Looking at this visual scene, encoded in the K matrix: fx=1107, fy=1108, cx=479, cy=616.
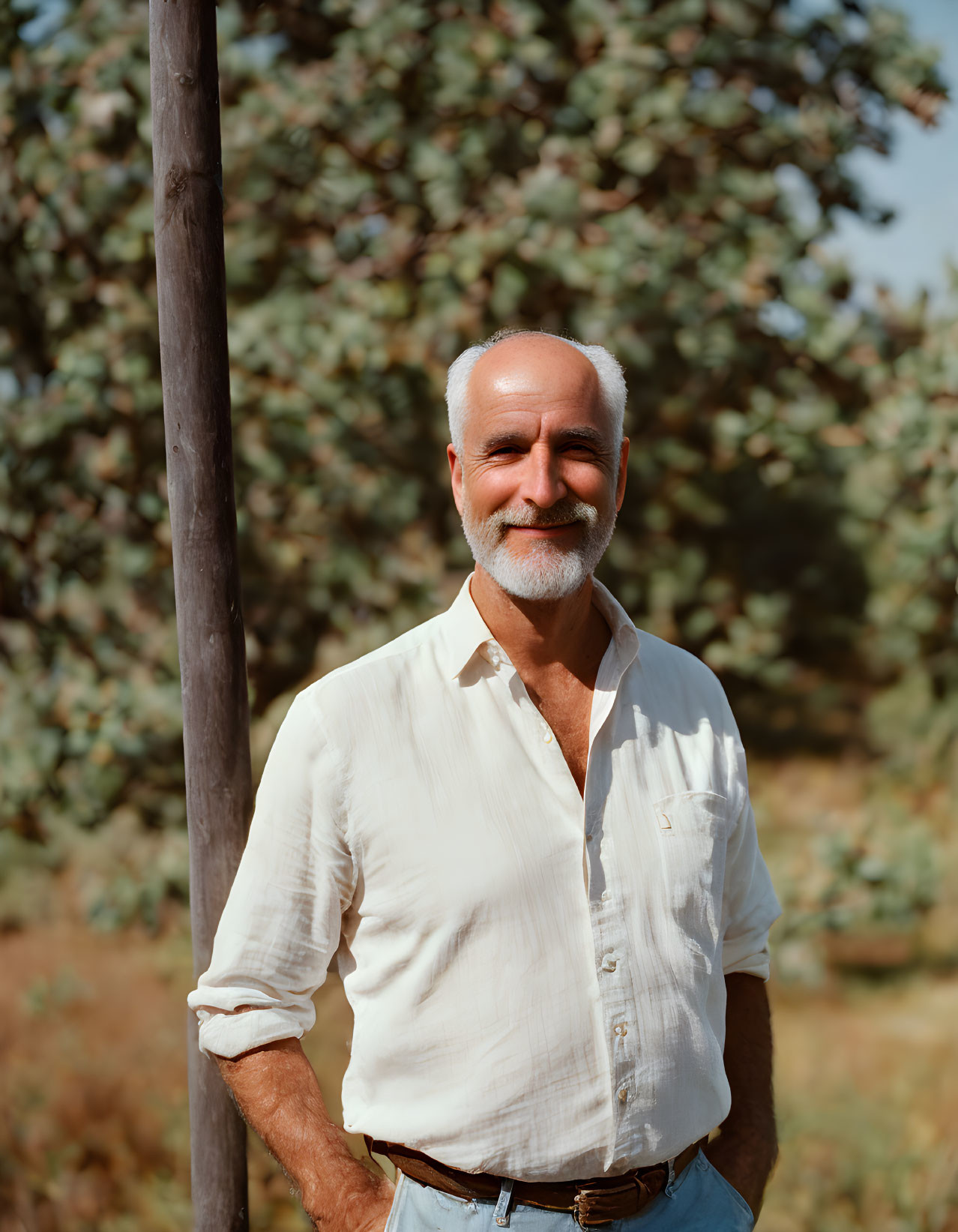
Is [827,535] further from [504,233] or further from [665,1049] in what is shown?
[665,1049]

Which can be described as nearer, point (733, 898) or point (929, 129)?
point (733, 898)

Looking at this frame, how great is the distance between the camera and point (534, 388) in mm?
1769

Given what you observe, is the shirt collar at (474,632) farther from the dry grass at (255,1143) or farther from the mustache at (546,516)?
the dry grass at (255,1143)

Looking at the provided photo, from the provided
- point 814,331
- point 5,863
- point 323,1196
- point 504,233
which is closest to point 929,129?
point 814,331

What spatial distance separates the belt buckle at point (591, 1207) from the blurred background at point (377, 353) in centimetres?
246

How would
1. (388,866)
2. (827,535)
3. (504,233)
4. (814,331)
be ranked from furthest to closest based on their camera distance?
(827,535) → (814,331) → (504,233) → (388,866)

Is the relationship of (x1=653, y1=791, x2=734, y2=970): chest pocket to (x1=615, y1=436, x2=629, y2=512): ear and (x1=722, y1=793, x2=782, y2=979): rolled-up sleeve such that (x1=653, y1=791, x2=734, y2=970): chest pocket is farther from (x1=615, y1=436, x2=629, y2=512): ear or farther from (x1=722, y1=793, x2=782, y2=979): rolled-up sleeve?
(x1=615, y1=436, x2=629, y2=512): ear

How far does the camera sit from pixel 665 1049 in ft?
5.47

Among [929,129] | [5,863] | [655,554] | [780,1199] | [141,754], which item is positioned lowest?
[780,1199]

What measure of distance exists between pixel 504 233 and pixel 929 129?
1779mm

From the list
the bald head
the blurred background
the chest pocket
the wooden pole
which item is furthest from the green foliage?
the chest pocket

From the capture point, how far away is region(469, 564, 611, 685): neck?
1.86m

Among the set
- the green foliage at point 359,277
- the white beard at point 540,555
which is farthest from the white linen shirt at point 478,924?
the green foliage at point 359,277

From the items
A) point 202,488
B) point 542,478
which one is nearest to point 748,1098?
point 542,478
